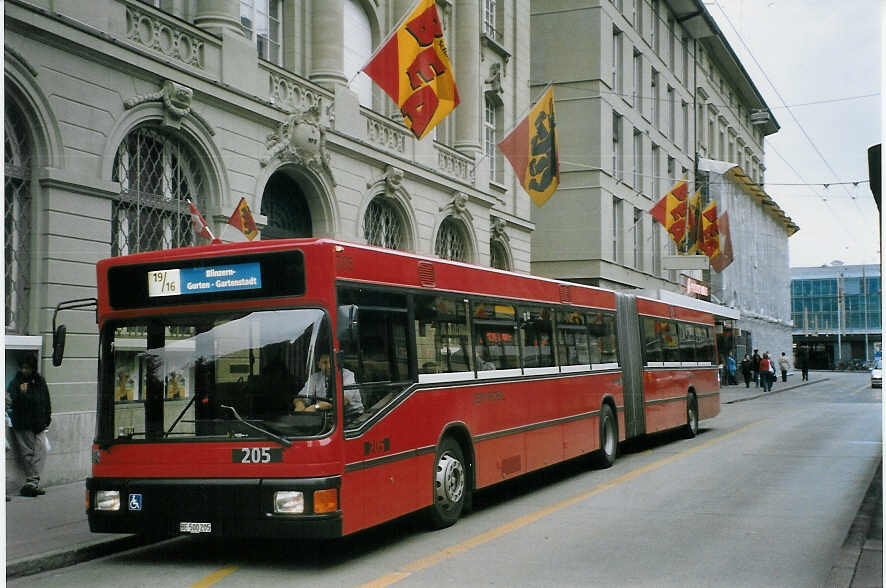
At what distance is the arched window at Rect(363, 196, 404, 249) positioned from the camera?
2327 centimetres

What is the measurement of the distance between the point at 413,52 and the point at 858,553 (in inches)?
468

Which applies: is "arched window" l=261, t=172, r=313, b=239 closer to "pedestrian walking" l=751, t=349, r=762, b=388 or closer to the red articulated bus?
the red articulated bus

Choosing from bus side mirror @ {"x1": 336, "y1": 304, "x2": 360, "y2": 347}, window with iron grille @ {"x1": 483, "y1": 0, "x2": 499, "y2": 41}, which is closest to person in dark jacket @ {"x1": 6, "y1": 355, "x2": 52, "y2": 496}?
bus side mirror @ {"x1": 336, "y1": 304, "x2": 360, "y2": 347}

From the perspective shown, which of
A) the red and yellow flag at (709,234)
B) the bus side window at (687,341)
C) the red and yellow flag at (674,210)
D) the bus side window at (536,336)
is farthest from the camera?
the red and yellow flag at (709,234)

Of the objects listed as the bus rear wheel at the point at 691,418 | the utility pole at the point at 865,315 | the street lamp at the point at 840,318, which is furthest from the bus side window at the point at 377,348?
the street lamp at the point at 840,318

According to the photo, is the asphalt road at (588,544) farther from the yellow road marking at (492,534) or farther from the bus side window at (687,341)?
the bus side window at (687,341)

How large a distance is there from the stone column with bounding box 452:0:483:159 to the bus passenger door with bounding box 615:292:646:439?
421 inches

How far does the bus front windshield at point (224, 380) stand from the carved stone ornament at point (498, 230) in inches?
866

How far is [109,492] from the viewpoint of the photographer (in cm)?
884

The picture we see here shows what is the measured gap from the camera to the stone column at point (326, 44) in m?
21.0

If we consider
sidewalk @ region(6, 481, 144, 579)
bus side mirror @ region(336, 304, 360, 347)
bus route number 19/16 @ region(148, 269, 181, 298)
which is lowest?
sidewalk @ region(6, 481, 144, 579)

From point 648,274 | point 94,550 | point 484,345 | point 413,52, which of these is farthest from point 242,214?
point 648,274

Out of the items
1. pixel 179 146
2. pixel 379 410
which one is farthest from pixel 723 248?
pixel 379 410

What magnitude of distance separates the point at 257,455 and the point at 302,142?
1230 centimetres
